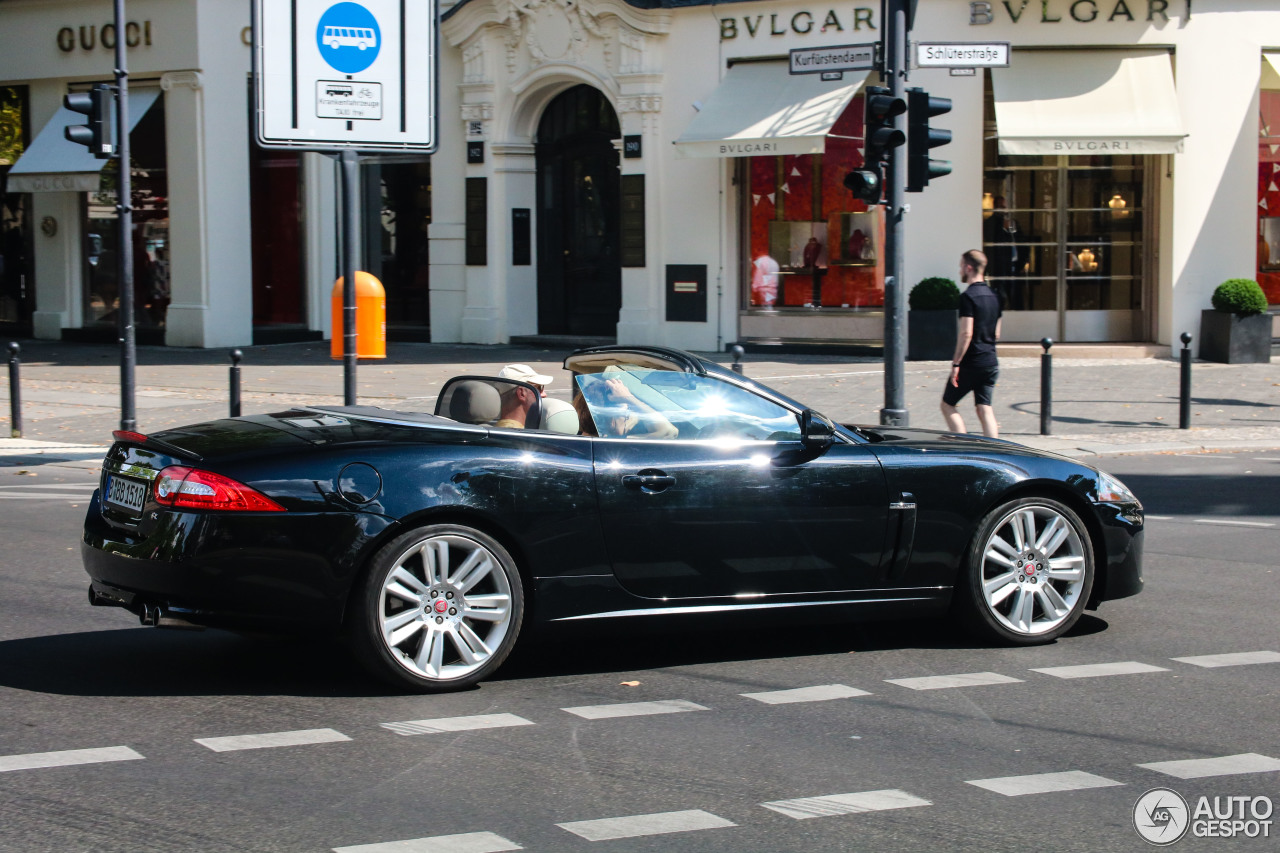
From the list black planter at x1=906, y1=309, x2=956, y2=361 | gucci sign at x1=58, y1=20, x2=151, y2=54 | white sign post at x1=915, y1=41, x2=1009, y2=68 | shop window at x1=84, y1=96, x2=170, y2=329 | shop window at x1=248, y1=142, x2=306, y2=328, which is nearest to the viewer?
white sign post at x1=915, y1=41, x2=1009, y2=68

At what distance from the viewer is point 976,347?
13211 millimetres

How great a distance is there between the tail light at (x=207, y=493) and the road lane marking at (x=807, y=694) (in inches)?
76.6

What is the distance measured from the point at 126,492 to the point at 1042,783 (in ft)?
11.7

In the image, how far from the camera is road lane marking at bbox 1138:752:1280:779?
16.2 feet

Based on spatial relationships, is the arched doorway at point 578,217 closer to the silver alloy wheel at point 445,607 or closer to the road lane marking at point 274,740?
the silver alloy wheel at point 445,607

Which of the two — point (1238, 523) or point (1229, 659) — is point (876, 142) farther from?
point (1229, 659)

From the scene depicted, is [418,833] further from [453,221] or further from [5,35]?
[5,35]

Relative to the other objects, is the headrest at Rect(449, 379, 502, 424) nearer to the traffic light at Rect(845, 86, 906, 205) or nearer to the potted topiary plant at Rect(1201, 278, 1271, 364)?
the traffic light at Rect(845, 86, 906, 205)

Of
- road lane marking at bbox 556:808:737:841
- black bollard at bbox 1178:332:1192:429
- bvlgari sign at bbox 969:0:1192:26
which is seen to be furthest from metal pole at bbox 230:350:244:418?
bvlgari sign at bbox 969:0:1192:26

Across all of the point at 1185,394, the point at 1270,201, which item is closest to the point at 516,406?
the point at 1185,394

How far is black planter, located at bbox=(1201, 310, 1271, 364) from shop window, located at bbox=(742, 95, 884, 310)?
4.67 meters

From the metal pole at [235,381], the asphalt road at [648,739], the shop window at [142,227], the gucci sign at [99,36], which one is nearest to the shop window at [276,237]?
the shop window at [142,227]

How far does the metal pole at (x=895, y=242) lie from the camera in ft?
45.1

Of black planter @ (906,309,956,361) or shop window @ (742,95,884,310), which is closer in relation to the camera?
black planter @ (906,309,956,361)
